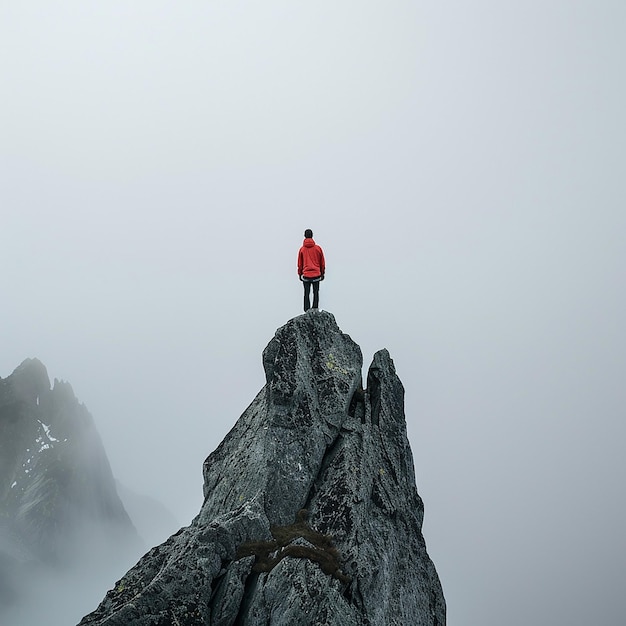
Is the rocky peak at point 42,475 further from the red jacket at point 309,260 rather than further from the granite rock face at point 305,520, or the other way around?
the red jacket at point 309,260

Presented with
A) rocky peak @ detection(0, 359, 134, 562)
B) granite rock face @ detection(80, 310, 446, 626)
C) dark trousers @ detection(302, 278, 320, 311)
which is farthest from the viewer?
rocky peak @ detection(0, 359, 134, 562)

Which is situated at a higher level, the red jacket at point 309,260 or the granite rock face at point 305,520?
the red jacket at point 309,260

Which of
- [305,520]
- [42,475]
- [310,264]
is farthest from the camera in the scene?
[42,475]

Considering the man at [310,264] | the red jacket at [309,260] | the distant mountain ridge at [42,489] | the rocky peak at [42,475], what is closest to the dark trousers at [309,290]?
the man at [310,264]

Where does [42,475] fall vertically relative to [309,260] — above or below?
above

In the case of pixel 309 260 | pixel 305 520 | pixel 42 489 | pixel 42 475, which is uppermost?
pixel 42 475

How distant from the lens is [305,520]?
2648cm

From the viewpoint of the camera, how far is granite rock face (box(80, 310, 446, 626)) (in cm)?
2156

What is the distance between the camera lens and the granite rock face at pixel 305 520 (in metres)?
21.6

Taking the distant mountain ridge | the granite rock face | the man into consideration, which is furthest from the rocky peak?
the man

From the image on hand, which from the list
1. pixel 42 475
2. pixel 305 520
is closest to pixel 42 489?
pixel 42 475

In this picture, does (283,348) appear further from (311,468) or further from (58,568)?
(58,568)

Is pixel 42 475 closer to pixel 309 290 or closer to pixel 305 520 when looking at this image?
pixel 309 290

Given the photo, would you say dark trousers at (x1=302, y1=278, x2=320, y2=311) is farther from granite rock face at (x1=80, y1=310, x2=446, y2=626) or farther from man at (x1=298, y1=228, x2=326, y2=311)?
granite rock face at (x1=80, y1=310, x2=446, y2=626)
